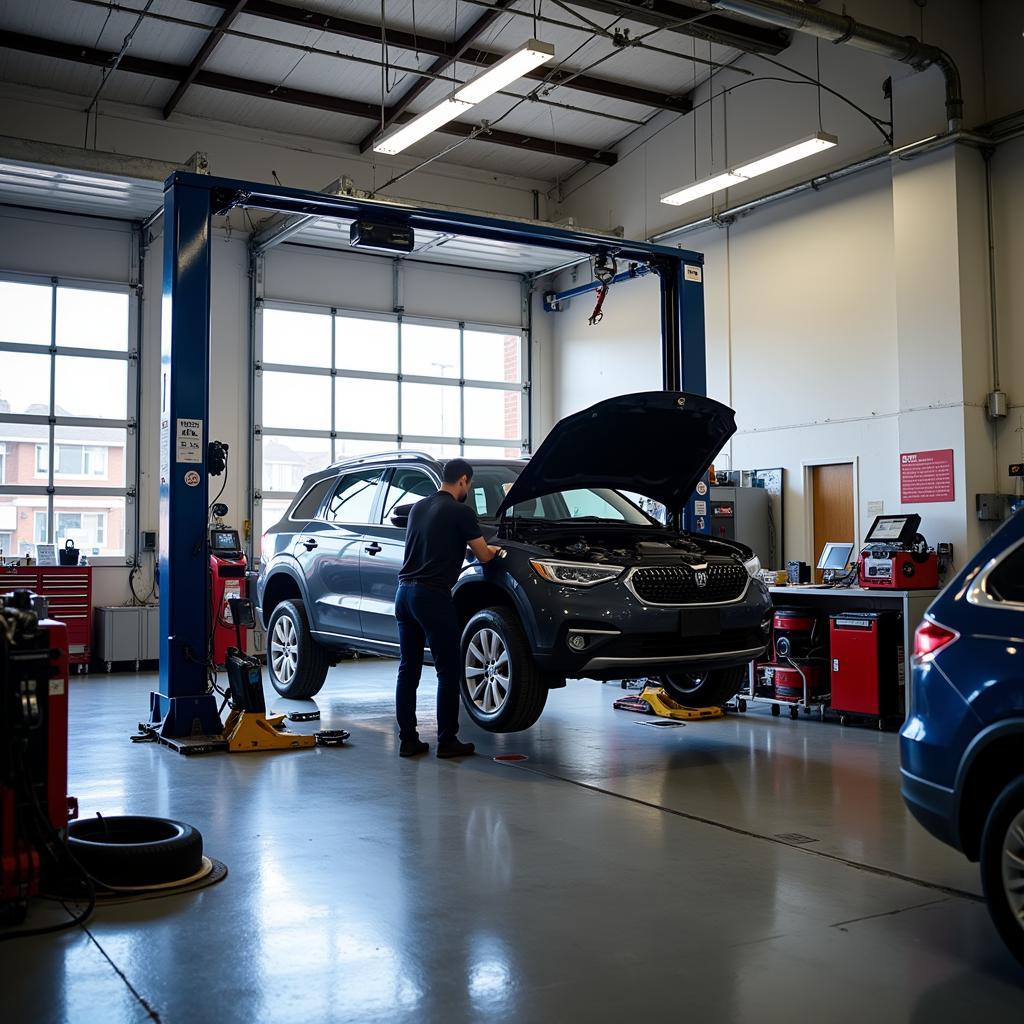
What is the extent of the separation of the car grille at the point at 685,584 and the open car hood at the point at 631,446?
2.61ft

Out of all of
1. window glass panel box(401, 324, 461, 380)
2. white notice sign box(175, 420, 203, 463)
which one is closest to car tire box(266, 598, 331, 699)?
white notice sign box(175, 420, 203, 463)

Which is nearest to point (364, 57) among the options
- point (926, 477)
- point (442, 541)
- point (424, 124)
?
point (424, 124)

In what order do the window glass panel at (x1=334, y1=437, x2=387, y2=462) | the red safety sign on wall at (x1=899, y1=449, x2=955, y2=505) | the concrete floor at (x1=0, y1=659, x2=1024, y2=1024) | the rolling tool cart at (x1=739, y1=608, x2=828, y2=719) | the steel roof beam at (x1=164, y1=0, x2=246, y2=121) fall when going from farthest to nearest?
1. the window glass panel at (x1=334, y1=437, x2=387, y2=462)
2. the steel roof beam at (x1=164, y1=0, x2=246, y2=121)
3. the red safety sign on wall at (x1=899, y1=449, x2=955, y2=505)
4. the rolling tool cart at (x1=739, y1=608, x2=828, y2=719)
5. the concrete floor at (x1=0, y1=659, x2=1024, y2=1024)

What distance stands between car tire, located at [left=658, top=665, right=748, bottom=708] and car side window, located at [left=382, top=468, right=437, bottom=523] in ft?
6.51

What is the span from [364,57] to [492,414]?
16.7 ft

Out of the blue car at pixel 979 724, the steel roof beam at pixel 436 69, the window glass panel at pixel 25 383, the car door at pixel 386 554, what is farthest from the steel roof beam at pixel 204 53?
the blue car at pixel 979 724

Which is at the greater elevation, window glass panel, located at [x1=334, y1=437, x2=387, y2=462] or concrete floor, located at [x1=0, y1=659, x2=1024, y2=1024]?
window glass panel, located at [x1=334, y1=437, x2=387, y2=462]

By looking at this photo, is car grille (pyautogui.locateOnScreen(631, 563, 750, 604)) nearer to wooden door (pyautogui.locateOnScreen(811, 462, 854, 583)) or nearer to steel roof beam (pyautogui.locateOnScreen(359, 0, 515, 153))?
wooden door (pyautogui.locateOnScreen(811, 462, 854, 583))

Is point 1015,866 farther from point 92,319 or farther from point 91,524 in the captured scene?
point 92,319

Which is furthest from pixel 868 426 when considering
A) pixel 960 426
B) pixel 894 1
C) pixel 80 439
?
pixel 80 439

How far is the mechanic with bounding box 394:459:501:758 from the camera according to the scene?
6.03 m

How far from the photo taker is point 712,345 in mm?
12633

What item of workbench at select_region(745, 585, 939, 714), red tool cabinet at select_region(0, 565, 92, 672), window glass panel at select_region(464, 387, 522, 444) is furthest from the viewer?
window glass panel at select_region(464, 387, 522, 444)

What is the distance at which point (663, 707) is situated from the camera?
7852mm
